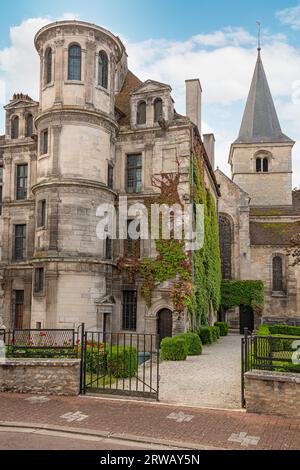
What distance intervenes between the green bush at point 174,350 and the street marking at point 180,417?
25.7 ft

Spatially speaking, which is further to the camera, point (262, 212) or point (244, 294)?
point (262, 212)

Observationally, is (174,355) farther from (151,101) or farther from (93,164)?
(151,101)

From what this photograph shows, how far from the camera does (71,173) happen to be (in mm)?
21391

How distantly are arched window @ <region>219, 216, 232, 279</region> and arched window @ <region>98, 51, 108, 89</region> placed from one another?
65.2 ft

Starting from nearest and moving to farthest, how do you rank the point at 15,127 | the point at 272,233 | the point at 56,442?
the point at 56,442 → the point at 15,127 → the point at 272,233

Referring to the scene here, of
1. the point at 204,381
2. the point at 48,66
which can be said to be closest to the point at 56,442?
the point at 204,381

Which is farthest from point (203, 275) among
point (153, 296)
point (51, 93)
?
point (51, 93)

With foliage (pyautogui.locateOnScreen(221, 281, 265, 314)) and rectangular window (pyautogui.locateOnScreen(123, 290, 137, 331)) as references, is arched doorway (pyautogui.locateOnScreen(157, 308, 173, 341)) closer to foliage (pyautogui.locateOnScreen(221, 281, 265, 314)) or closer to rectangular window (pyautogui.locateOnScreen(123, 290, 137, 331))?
rectangular window (pyautogui.locateOnScreen(123, 290, 137, 331))

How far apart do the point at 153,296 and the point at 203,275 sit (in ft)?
15.6

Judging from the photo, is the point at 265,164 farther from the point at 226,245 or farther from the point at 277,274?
the point at 277,274

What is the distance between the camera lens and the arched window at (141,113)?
24.2 metres

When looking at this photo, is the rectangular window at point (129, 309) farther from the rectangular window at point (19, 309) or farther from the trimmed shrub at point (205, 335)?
the rectangular window at point (19, 309)

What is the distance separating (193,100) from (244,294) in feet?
54.5

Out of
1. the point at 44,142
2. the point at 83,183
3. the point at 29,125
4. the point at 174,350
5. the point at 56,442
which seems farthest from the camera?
the point at 29,125
